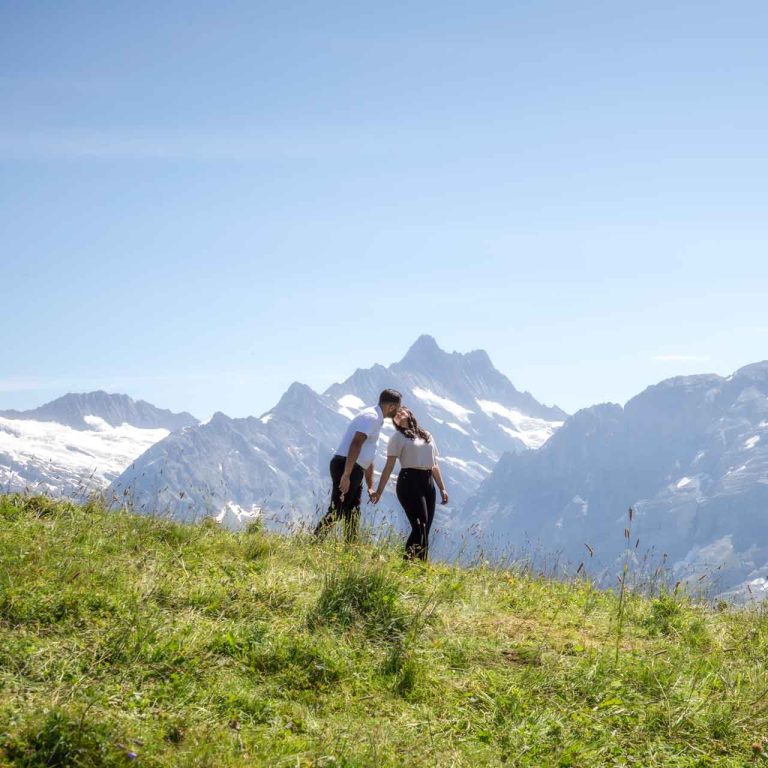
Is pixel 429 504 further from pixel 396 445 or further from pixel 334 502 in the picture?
pixel 334 502

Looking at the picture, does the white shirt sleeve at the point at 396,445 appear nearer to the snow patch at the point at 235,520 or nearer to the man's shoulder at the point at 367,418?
the man's shoulder at the point at 367,418

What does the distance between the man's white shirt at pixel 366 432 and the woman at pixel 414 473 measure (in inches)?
11.9

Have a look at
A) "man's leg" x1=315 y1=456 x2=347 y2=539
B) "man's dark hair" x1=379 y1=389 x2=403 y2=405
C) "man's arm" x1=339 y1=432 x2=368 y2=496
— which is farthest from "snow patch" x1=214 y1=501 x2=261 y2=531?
"man's dark hair" x1=379 y1=389 x2=403 y2=405

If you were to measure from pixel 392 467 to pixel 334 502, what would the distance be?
1.10 metres

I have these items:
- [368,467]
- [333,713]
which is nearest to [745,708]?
[333,713]

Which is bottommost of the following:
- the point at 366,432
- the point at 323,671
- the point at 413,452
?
the point at 323,671

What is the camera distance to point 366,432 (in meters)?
12.3

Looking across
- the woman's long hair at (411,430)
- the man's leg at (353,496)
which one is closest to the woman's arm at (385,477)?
the man's leg at (353,496)

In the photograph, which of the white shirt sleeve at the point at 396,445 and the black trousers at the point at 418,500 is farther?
the white shirt sleeve at the point at 396,445

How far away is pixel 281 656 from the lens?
6.89 meters

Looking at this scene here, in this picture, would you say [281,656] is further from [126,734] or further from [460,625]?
[460,625]

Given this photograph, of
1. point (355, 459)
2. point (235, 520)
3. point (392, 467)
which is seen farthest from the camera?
Answer: point (235, 520)

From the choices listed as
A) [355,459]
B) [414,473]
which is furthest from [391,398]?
[414,473]

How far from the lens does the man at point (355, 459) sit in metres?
12.3
